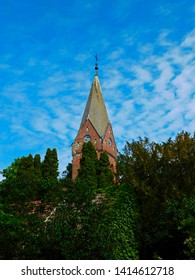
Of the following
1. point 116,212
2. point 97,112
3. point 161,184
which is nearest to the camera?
point 116,212

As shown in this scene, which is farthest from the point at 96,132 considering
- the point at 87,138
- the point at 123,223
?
the point at 123,223

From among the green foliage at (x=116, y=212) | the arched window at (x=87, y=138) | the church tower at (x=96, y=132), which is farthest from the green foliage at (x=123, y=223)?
the arched window at (x=87, y=138)

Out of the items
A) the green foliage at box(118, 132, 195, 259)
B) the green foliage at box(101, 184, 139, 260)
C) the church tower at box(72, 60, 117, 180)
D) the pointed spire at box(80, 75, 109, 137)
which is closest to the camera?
Answer: the green foliage at box(101, 184, 139, 260)

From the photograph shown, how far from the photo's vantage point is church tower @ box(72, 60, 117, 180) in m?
58.1

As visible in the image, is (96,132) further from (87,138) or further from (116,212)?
(116,212)

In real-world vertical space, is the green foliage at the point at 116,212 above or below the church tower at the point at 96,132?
below

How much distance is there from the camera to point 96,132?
5847 cm

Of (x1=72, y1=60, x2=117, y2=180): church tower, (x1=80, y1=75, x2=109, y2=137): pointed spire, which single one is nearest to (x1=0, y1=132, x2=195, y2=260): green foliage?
(x1=72, y1=60, x2=117, y2=180): church tower

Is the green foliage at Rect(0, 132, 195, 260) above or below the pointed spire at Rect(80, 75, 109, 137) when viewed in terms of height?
below

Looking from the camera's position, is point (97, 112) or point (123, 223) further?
point (97, 112)

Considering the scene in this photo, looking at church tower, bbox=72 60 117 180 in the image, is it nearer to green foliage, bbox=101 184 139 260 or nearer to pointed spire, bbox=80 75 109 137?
pointed spire, bbox=80 75 109 137

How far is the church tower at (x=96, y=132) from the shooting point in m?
58.1

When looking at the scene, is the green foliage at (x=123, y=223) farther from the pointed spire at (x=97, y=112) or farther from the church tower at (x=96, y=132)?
the pointed spire at (x=97, y=112)

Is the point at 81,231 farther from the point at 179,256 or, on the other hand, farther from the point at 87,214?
the point at 179,256
